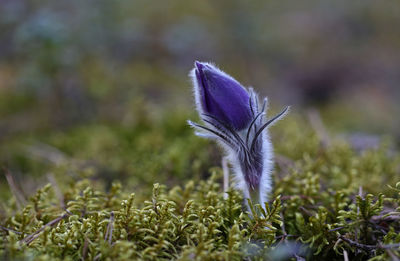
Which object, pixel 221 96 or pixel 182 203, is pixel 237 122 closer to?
pixel 221 96

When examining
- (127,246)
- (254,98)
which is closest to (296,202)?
(254,98)

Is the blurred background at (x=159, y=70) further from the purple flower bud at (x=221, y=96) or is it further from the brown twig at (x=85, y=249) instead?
the brown twig at (x=85, y=249)

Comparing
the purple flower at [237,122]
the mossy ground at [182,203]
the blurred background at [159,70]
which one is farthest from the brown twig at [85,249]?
the blurred background at [159,70]

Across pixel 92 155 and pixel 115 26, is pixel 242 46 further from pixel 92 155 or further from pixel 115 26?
pixel 92 155

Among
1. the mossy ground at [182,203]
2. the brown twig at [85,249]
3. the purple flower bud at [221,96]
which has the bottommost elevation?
the brown twig at [85,249]

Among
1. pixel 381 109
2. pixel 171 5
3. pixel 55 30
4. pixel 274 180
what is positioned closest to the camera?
pixel 274 180

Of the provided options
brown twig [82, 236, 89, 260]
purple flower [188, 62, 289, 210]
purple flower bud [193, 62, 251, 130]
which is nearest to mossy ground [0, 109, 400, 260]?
brown twig [82, 236, 89, 260]
